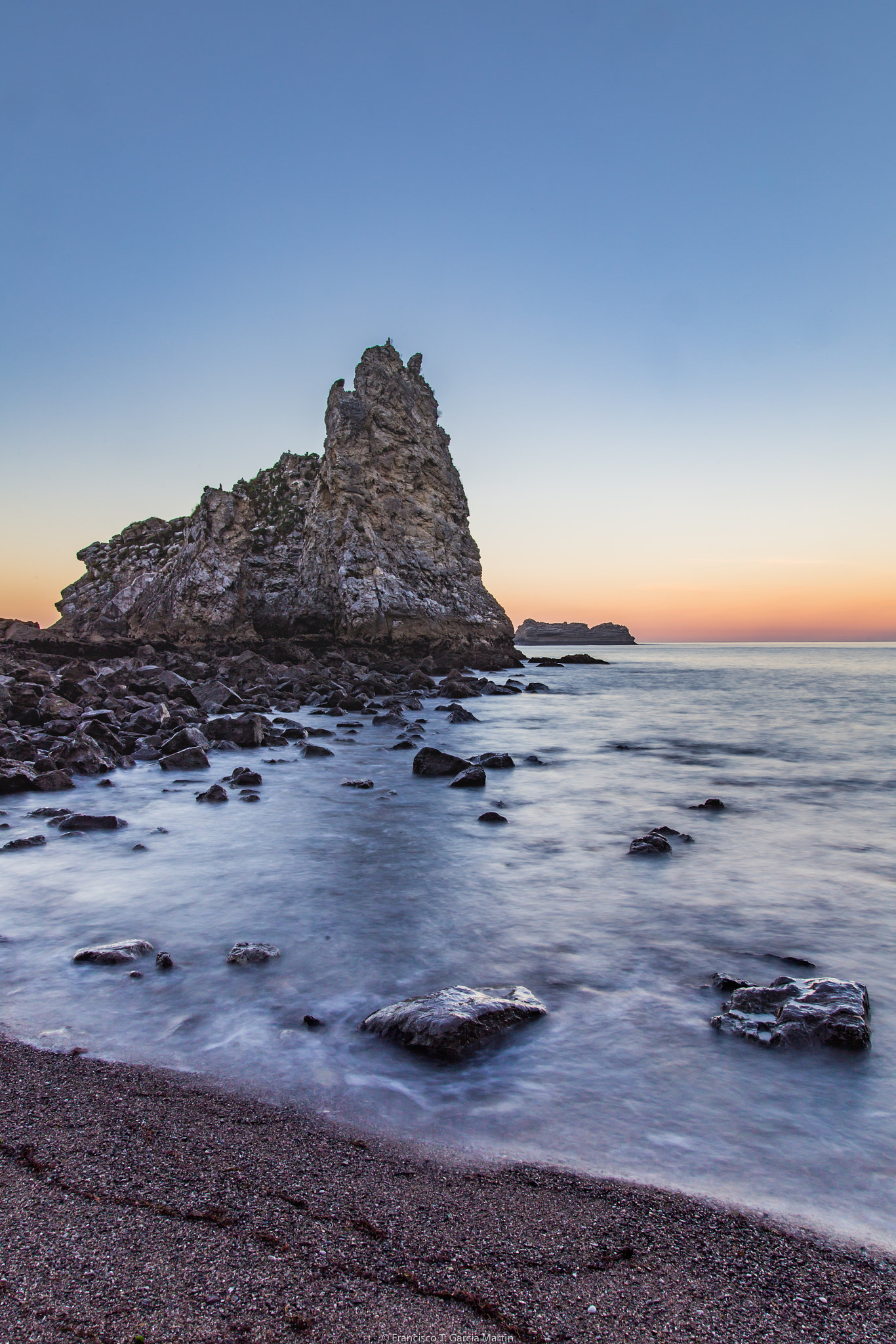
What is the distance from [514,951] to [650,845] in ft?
8.86

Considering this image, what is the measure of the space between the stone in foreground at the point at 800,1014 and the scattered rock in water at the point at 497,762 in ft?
25.6

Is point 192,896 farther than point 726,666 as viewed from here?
No

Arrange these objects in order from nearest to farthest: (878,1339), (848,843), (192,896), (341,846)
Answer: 1. (878,1339)
2. (192,896)
3. (341,846)
4. (848,843)

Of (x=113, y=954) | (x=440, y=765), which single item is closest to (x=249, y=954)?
(x=113, y=954)

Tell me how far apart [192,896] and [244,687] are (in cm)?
1594

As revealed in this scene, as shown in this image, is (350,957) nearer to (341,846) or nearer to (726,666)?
(341,846)

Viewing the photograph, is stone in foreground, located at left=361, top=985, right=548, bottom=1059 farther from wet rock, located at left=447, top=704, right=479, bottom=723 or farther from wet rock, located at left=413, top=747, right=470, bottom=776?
wet rock, located at left=447, top=704, right=479, bottom=723

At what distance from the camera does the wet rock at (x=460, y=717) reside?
59.3ft

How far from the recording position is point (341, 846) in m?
6.76

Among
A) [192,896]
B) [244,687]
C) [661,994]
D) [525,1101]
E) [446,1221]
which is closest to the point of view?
[446,1221]

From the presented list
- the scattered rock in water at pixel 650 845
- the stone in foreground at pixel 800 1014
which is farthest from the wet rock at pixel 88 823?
the stone in foreground at pixel 800 1014

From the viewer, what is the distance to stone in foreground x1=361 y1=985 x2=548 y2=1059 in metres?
3.08

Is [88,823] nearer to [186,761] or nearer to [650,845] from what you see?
[186,761]

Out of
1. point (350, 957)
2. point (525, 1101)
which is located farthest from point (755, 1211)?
point (350, 957)
